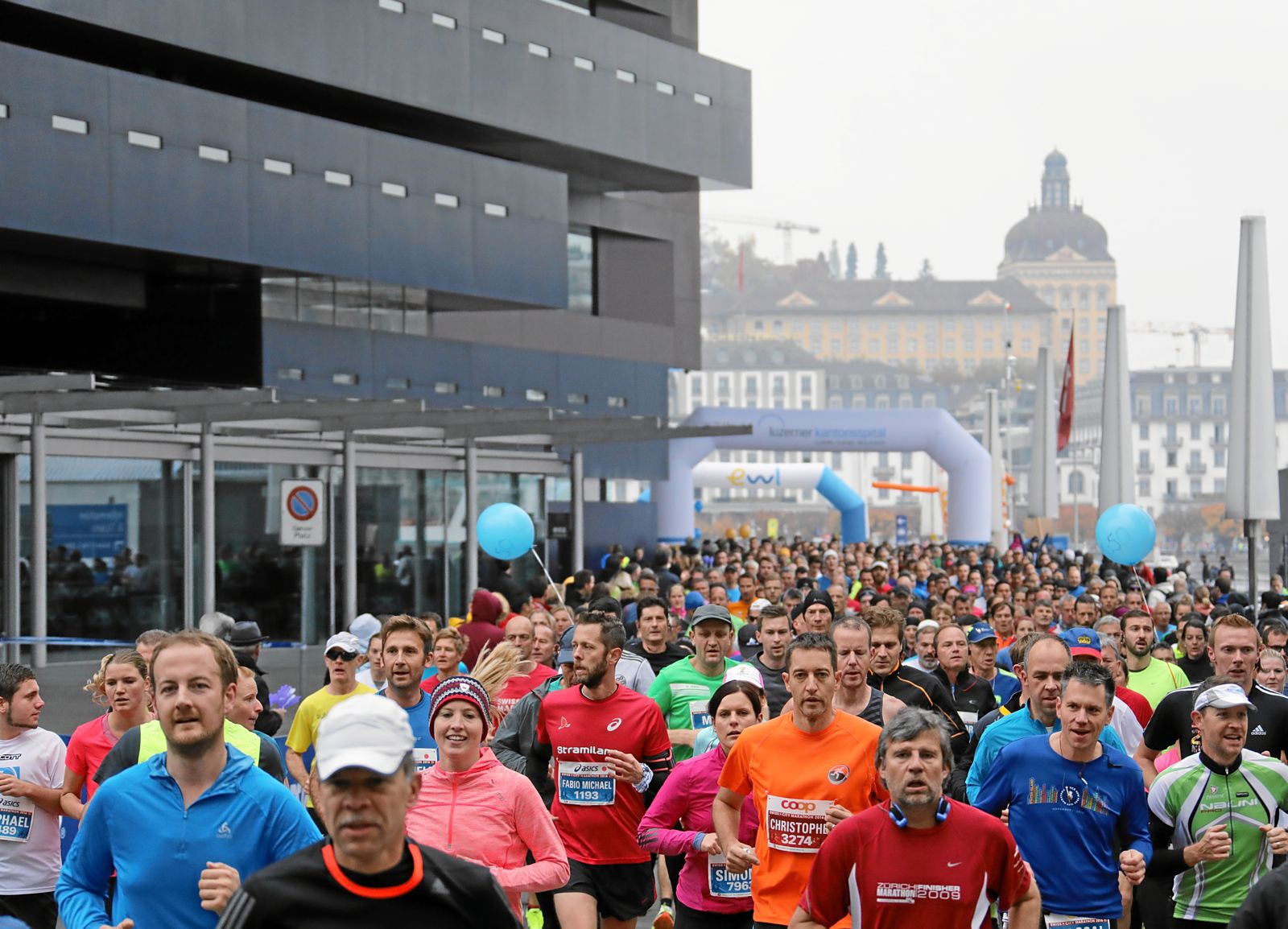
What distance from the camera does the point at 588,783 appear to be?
8078mm

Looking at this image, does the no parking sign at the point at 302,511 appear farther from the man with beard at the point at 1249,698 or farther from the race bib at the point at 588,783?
the man with beard at the point at 1249,698

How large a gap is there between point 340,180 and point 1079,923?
2047 centimetres

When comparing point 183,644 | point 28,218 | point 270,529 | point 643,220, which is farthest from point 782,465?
point 183,644

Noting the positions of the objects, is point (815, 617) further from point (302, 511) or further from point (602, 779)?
point (302, 511)

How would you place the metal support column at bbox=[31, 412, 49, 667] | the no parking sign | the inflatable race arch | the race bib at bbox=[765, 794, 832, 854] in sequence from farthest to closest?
the inflatable race arch → the metal support column at bbox=[31, 412, 49, 667] → the no parking sign → the race bib at bbox=[765, 794, 832, 854]

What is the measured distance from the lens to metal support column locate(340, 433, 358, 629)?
80.8 feet

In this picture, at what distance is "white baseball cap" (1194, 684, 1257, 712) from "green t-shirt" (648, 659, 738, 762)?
2916 millimetres

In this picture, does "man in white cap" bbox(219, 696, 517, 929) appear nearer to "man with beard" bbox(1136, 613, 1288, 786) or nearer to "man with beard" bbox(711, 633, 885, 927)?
"man with beard" bbox(711, 633, 885, 927)

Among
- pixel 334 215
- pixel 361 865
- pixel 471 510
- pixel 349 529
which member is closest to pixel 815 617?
pixel 361 865

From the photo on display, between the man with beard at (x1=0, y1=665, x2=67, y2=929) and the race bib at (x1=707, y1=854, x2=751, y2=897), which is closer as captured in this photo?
the race bib at (x1=707, y1=854, x2=751, y2=897)

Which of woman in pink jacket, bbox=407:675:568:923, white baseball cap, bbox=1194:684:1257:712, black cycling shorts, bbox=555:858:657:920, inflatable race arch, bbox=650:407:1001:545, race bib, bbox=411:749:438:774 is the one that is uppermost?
inflatable race arch, bbox=650:407:1001:545

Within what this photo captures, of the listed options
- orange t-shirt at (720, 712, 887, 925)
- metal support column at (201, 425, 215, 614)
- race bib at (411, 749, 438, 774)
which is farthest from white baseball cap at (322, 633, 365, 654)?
metal support column at (201, 425, 215, 614)

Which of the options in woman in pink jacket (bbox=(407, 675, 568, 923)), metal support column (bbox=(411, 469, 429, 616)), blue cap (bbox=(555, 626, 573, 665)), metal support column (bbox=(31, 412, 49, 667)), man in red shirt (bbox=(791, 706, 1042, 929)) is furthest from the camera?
metal support column (bbox=(411, 469, 429, 616))

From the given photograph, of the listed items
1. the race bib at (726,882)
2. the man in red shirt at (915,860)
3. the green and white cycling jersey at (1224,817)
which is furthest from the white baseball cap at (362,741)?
the green and white cycling jersey at (1224,817)
